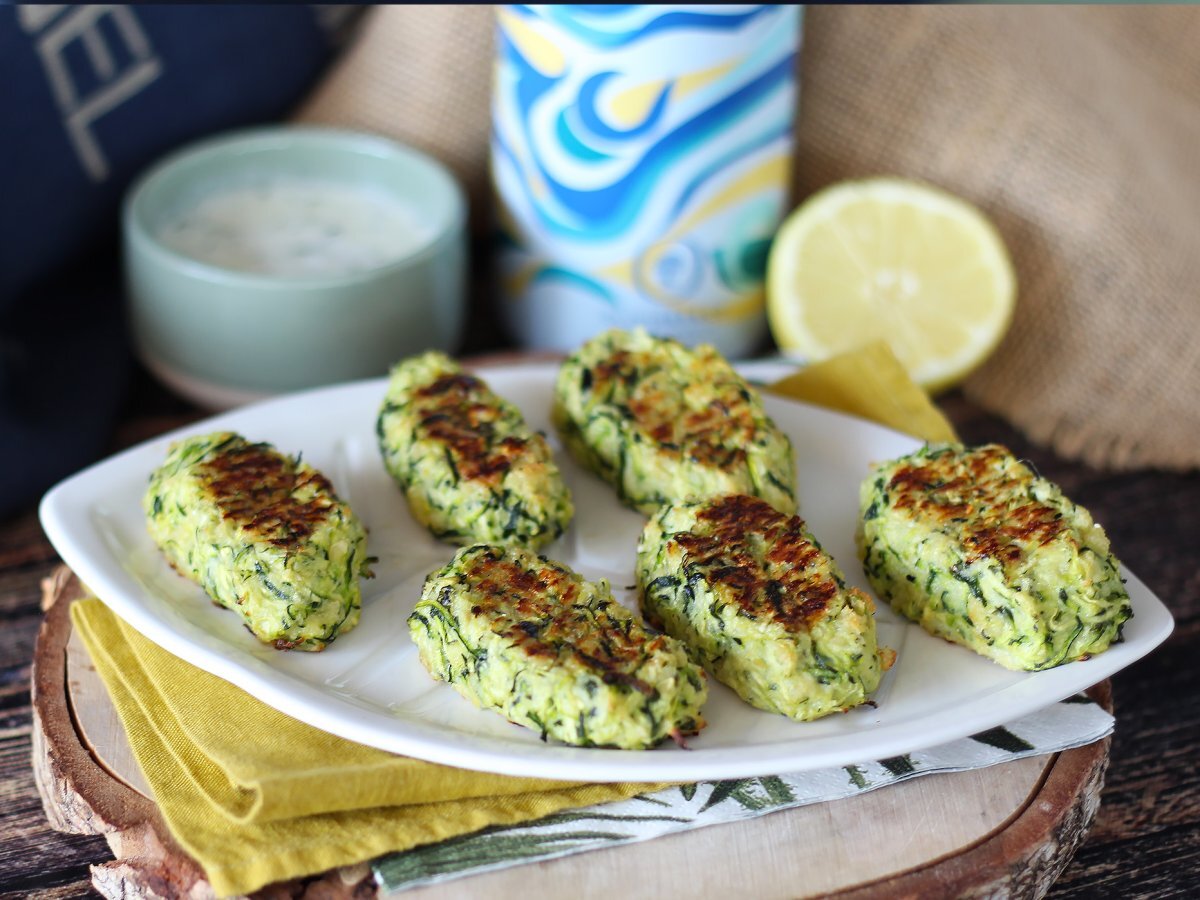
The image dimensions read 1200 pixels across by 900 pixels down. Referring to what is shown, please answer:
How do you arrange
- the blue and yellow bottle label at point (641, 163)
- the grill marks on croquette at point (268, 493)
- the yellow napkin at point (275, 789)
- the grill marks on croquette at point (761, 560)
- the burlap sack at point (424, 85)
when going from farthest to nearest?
the burlap sack at point (424, 85), the blue and yellow bottle label at point (641, 163), the grill marks on croquette at point (268, 493), the grill marks on croquette at point (761, 560), the yellow napkin at point (275, 789)

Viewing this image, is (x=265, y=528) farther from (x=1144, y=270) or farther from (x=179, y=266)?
(x=1144, y=270)

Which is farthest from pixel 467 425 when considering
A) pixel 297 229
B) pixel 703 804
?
pixel 297 229

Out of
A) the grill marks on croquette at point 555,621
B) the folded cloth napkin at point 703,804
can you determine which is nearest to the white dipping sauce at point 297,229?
the grill marks on croquette at point 555,621

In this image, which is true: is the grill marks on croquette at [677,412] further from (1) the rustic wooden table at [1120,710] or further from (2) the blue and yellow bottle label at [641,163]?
(1) the rustic wooden table at [1120,710]

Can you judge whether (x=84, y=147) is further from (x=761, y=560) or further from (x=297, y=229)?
(x=761, y=560)

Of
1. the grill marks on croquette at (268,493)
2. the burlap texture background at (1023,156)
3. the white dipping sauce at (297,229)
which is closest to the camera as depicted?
the grill marks on croquette at (268,493)

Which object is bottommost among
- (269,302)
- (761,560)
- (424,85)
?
(269,302)
